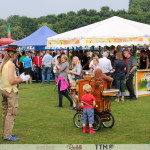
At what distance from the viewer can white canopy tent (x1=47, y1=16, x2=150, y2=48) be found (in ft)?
42.5

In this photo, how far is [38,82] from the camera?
874 inches

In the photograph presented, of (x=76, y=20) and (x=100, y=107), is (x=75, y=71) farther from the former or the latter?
(x=76, y=20)

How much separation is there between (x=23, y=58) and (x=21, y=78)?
14613 millimetres

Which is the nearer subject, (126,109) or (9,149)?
(9,149)

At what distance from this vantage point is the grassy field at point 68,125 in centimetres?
751

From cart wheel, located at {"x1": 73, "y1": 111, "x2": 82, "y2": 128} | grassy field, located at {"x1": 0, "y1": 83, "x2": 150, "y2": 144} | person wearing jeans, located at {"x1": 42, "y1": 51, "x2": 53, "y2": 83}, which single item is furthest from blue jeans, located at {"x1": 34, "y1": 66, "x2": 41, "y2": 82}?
cart wheel, located at {"x1": 73, "y1": 111, "x2": 82, "y2": 128}

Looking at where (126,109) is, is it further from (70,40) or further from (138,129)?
(70,40)

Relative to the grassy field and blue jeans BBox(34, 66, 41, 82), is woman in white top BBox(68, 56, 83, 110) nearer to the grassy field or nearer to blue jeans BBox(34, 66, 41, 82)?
the grassy field

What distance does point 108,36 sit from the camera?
13.2 meters

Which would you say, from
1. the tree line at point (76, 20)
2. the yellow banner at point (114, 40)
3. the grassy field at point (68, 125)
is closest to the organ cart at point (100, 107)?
the grassy field at point (68, 125)

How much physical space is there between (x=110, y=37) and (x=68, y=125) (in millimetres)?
5007

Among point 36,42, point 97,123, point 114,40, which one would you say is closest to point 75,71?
point 114,40

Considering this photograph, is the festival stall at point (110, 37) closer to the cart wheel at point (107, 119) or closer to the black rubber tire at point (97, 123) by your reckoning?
the cart wheel at point (107, 119)

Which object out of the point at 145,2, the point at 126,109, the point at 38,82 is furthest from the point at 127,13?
the point at 126,109
